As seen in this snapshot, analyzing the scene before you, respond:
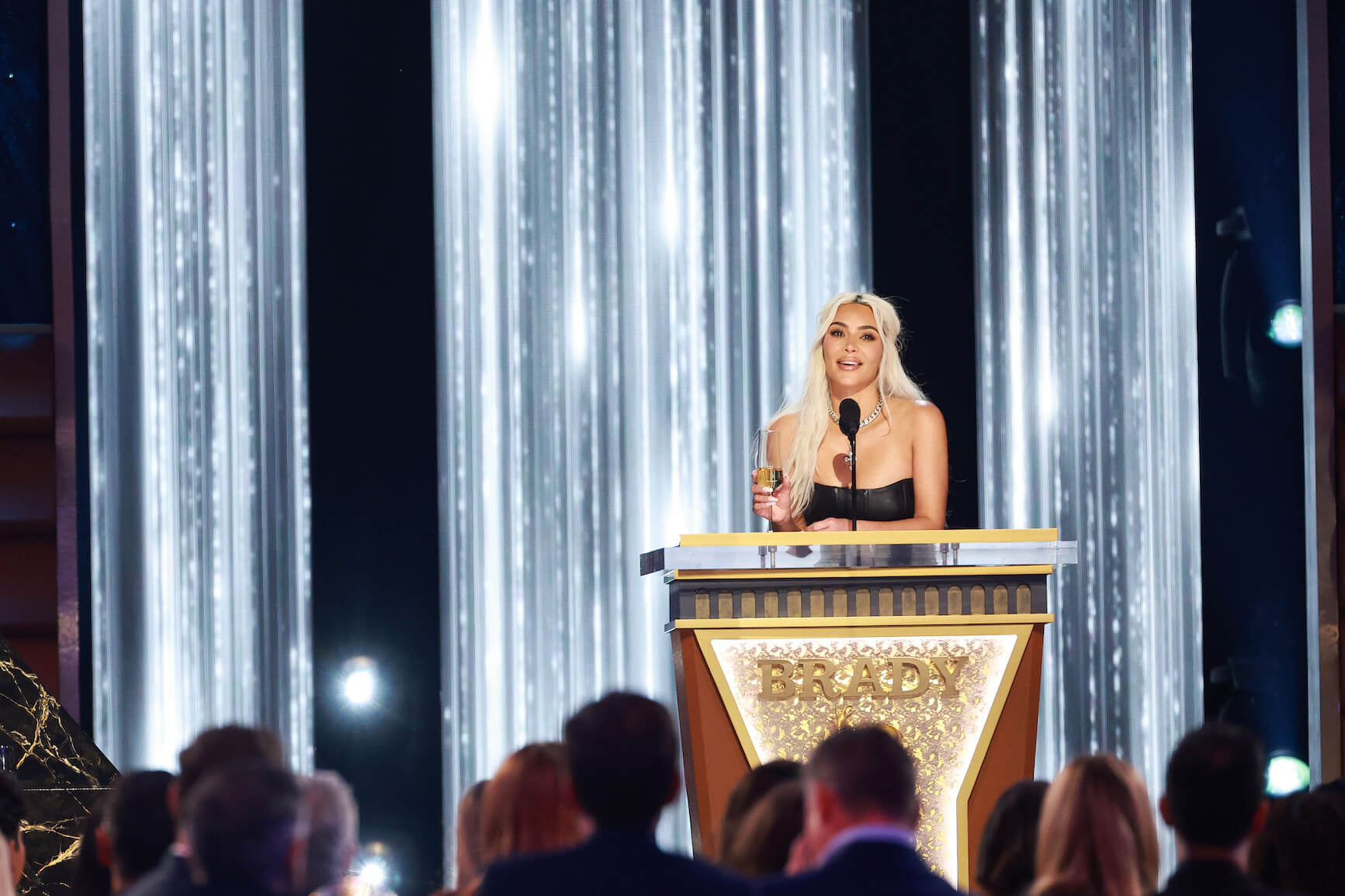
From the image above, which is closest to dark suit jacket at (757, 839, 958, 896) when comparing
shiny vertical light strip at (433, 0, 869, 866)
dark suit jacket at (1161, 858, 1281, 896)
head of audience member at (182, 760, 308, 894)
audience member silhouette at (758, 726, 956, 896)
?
audience member silhouette at (758, 726, 956, 896)

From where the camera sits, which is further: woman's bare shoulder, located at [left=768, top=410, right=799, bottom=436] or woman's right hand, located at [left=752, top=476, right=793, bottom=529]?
woman's bare shoulder, located at [left=768, top=410, right=799, bottom=436]

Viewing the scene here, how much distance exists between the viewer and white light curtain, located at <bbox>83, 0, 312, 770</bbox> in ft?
16.6

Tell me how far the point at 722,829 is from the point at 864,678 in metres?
0.93

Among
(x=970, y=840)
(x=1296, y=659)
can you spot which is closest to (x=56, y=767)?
(x=970, y=840)

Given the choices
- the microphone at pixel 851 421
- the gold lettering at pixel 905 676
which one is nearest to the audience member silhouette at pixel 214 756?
the gold lettering at pixel 905 676

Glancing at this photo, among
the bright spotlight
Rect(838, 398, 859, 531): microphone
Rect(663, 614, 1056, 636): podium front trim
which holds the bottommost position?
the bright spotlight

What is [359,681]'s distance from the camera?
5039mm

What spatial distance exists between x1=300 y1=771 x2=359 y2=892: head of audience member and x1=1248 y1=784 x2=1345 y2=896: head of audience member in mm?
1176

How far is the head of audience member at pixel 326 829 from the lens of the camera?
2180 mm

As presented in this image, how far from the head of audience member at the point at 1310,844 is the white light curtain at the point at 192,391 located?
337cm

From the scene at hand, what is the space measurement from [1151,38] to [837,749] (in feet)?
13.0

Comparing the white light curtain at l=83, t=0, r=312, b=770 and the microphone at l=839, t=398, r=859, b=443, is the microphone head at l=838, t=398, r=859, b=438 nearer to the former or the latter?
the microphone at l=839, t=398, r=859, b=443

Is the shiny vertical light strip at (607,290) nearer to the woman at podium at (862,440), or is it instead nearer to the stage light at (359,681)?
the stage light at (359,681)

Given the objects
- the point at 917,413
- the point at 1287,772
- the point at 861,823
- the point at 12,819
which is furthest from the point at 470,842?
the point at 1287,772
